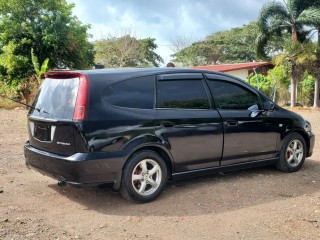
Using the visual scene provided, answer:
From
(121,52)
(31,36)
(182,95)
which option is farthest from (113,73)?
(121,52)

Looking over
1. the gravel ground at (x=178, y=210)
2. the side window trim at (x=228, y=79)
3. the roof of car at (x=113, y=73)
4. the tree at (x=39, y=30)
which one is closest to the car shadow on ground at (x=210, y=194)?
the gravel ground at (x=178, y=210)

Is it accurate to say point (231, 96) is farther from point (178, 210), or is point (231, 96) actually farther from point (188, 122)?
point (178, 210)

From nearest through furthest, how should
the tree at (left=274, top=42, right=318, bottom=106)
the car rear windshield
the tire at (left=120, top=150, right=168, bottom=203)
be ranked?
the car rear windshield < the tire at (left=120, top=150, right=168, bottom=203) < the tree at (left=274, top=42, right=318, bottom=106)

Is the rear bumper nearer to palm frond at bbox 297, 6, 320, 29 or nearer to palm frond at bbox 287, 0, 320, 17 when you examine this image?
palm frond at bbox 297, 6, 320, 29

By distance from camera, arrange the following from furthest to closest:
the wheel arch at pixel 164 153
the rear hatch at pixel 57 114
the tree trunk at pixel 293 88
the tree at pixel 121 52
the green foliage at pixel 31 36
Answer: the tree at pixel 121 52, the tree trunk at pixel 293 88, the green foliage at pixel 31 36, the wheel arch at pixel 164 153, the rear hatch at pixel 57 114

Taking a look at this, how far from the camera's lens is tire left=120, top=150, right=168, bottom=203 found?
4809 millimetres

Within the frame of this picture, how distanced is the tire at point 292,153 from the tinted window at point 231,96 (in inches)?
36.6

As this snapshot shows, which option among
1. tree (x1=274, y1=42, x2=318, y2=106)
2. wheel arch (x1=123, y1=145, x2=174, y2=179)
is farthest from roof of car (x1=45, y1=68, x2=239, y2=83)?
tree (x1=274, y1=42, x2=318, y2=106)

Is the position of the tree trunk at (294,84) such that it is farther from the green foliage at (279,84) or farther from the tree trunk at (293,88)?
the green foliage at (279,84)

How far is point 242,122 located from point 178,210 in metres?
1.81

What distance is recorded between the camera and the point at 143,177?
495cm

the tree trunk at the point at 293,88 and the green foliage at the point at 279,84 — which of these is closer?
the tree trunk at the point at 293,88

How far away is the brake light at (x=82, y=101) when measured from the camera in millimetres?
4540

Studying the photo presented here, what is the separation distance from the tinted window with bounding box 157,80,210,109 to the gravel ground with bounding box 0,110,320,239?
3.93 feet
